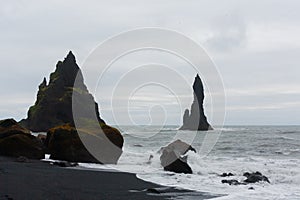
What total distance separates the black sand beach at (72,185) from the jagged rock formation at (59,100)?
6285 centimetres

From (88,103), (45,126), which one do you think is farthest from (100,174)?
(45,126)

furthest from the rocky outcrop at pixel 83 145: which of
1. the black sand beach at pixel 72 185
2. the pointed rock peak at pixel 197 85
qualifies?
the pointed rock peak at pixel 197 85

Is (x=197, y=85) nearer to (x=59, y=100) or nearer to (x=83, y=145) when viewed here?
(x=59, y=100)

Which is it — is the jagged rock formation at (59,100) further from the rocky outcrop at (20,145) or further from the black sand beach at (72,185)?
the black sand beach at (72,185)

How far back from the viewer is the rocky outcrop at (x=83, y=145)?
2695 centimetres

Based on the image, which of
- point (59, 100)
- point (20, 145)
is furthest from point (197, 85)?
point (20, 145)

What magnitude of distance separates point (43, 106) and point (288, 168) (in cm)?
7476

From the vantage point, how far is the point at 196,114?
411ft

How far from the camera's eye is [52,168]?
21656mm

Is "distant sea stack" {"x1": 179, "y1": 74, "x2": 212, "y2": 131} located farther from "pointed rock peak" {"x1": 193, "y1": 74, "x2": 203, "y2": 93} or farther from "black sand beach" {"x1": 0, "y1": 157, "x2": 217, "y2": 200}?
"black sand beach" {"x1": 0, "y1": 157, "x2": 217, "y2": 200}

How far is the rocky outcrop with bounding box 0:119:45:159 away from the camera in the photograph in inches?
1038

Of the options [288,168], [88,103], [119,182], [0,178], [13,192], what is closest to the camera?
[13,192]

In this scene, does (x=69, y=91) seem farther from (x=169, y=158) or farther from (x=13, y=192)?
(x=13, y=192)

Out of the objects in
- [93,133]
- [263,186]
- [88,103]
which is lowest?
[263,186]
